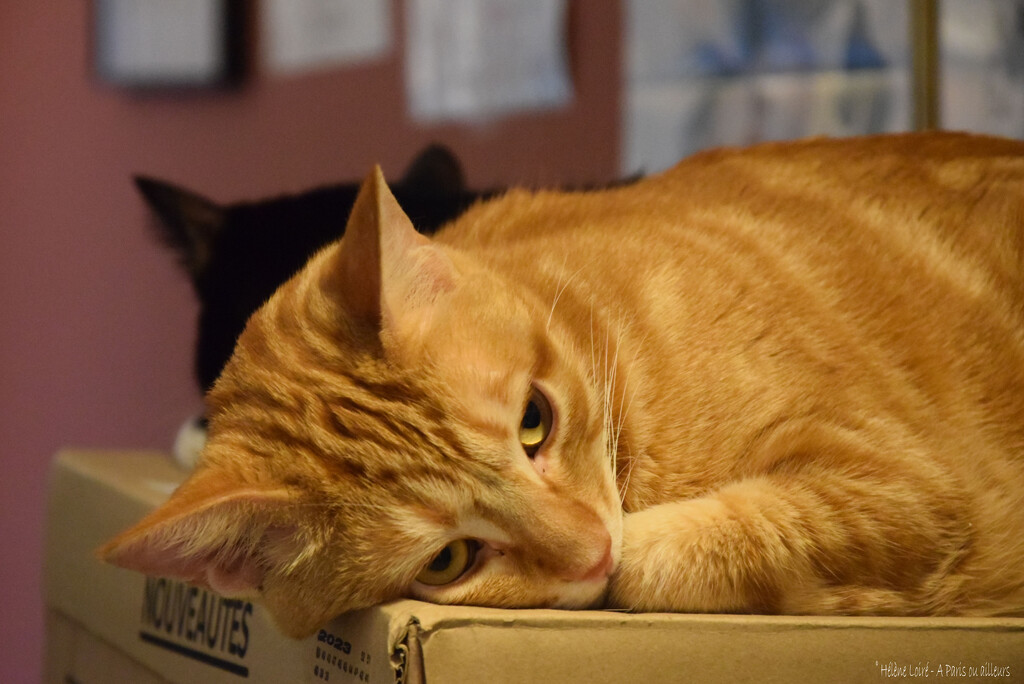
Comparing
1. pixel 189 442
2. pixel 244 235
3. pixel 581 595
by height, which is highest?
pixel 244 235

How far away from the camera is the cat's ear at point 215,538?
0.83 m

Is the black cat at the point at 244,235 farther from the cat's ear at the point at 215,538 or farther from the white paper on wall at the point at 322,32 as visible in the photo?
the white paper on wall at the point at 322,32

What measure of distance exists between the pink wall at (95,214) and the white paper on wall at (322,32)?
0.17ft

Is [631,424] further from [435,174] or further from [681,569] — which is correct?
[435,174]

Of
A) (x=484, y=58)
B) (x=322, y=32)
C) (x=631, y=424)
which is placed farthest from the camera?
(x=322, y=32)

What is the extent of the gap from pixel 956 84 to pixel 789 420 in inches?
50.9

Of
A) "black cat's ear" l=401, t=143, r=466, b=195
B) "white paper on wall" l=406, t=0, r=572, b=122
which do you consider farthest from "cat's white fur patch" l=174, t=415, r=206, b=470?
"white paper on wall" l=406, t=0, r=572, b=122

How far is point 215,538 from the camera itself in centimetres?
87

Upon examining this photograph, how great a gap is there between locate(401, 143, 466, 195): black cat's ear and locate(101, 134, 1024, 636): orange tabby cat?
59 centimetres

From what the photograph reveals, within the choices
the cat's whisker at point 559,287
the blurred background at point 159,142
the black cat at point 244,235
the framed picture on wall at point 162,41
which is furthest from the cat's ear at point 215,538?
the framed picture on wall at point 162,41

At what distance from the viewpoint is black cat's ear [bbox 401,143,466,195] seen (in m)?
1.86

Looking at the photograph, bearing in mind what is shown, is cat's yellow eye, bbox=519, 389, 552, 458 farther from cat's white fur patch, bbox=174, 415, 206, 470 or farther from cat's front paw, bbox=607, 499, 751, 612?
cat's white fur patch, bbox=174, 415, 206, 470

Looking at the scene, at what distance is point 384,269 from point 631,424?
1.17 ft

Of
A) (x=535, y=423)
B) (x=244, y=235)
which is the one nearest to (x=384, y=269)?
(x=535, y=423)
